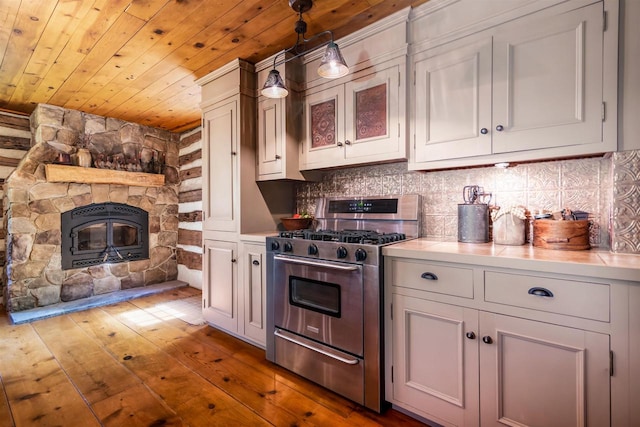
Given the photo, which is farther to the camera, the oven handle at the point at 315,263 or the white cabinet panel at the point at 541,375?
the oven handle at the point at 315,263

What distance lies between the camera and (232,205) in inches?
109

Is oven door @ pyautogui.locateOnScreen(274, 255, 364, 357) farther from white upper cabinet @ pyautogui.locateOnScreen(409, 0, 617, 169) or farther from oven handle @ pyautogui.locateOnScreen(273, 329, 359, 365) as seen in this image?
white upper cabinet @ pyautogui.locateOnScreen(409, 0, 617, 169)

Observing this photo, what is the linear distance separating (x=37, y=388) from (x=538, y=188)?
337 centimetres

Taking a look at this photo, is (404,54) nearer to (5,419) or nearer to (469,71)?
(469,71)

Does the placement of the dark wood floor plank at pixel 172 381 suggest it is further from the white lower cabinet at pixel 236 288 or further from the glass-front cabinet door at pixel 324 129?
the glass-front cabinet door at pixel 324 129

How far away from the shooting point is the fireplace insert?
3787 mm

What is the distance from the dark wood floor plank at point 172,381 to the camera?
1776 mm

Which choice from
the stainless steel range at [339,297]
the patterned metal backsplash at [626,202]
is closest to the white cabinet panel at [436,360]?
the stainless steel range at [339,297]

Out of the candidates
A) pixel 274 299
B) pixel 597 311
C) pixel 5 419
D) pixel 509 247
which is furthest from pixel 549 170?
pixel 5 419

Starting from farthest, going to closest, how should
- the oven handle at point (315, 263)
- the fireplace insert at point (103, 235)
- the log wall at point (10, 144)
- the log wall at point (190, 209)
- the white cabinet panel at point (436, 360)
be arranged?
the log wall at point (190, 209) → the fireplace insert at point (103, 235) → the log wall at point (10, 144) → the oven handle at point (315, 263) → the white cabinet panel at point (436, 360)

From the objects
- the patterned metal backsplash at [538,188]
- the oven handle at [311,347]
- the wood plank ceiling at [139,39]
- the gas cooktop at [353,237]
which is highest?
the wood plank ceiling at [139,39]

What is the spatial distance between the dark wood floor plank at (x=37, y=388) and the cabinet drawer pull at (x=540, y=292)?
2300 millimetres

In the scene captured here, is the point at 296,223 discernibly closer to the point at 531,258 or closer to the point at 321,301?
the point at 321,301

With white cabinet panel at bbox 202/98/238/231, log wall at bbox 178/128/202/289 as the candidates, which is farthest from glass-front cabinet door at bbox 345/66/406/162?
log wall at bbox 178/128/202/289
